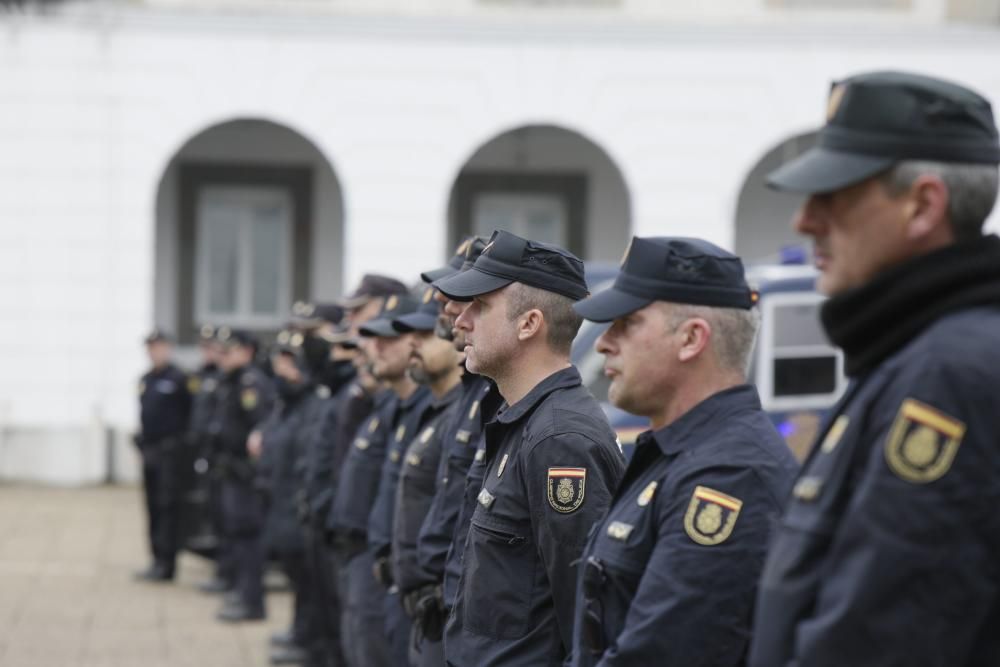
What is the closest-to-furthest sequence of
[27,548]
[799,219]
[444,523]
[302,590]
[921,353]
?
[921,353]
[799,219]
[444,523]
[302,590]
[27,548]

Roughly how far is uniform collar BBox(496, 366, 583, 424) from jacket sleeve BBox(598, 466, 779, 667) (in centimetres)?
106

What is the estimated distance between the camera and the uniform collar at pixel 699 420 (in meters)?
3.22

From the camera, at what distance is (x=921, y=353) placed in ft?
7.31

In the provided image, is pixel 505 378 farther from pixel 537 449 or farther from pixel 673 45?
pixel 673 45

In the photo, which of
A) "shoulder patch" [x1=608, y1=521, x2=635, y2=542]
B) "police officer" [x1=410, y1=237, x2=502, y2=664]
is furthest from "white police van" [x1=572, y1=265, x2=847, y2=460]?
"shoulder patch" [x1=608, y1=521, x2=635, y2=542]

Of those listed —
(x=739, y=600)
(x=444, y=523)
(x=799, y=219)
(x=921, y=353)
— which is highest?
(x=799, y=219)

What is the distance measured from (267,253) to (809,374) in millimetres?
11840

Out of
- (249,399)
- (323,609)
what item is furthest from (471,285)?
(249,399)

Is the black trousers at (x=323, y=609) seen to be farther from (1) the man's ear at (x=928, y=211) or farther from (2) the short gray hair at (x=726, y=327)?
(1) the man's ear at (x=928, y=211)

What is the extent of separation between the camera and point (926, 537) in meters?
2.12

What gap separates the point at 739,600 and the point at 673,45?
15.5m

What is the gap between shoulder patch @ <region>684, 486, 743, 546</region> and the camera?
3018 mm

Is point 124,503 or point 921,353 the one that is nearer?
point 921,353

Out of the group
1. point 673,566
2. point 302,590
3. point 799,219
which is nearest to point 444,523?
point 673,566
